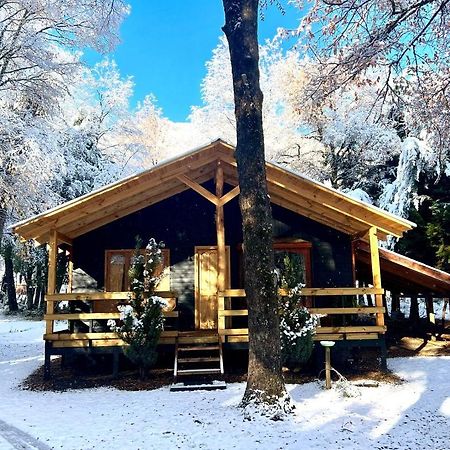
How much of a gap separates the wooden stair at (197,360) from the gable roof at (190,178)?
3.41 m

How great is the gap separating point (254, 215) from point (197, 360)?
3.80 meters

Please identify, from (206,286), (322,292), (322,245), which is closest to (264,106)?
(322,245)

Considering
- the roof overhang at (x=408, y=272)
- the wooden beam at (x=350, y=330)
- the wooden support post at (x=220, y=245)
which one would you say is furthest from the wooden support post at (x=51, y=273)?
the roof overhang at (x=408, y=272)

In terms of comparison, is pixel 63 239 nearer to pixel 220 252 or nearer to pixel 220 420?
pixel 220 252

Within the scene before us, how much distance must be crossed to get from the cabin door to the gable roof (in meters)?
1.92

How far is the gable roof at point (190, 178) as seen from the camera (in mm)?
9500

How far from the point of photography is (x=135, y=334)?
8.77 meters

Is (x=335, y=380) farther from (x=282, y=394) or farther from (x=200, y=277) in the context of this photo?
(x=200, y=277)

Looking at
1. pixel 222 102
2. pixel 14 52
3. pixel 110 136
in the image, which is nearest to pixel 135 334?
pixel 14 52

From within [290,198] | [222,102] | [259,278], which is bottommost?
[259,278]

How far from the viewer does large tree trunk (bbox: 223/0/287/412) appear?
6414 millimetres

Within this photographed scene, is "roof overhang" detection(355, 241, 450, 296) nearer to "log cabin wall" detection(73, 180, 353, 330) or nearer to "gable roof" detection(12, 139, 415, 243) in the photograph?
"log cabin wall" detection(73, 180, 353, 330)

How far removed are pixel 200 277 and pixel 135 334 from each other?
114 inches

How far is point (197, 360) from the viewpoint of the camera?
9.09 metres
